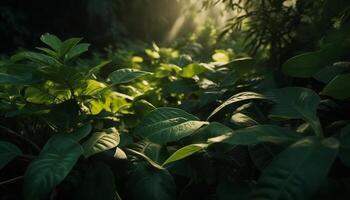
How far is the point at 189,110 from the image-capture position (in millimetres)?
1682

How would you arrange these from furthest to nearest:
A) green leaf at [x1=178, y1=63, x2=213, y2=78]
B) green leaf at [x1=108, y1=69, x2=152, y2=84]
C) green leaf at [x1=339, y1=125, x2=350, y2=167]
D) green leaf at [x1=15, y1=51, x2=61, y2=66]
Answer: green leaf at [x1=178, y1=63, x2=213, y2=78]
green leaf at [x1=108, y1=69, x2=152, y2=84]
green leaf at [x1=15, y1=51, x2=61, y2=66]
green leaf at [x1=339, y1=125, x2=350, y2=167]

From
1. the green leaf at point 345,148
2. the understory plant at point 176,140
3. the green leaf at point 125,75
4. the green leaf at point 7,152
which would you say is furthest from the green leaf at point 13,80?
the green leaf at point 345,148

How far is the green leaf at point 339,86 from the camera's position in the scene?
101 cm

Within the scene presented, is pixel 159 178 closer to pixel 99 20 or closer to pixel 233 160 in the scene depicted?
pixel 233 160

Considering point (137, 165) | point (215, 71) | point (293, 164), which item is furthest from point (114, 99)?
point (293, 164)

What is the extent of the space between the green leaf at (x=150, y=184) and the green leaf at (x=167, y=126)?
0.10 metres

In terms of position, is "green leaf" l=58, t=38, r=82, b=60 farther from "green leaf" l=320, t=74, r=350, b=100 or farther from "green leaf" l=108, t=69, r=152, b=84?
"green leaf" l=320, t=74, r=350, b=100

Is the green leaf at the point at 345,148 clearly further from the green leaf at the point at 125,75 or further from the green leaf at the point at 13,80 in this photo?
the green leaf at the point at 13,80

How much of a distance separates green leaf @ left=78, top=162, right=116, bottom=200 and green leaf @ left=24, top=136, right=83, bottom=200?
12cm

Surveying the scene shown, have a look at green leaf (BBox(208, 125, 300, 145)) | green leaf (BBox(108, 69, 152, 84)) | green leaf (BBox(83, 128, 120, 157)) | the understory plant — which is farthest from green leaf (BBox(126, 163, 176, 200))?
green leaf (BBox(108, 69, 152, 84))

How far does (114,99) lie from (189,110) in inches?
12.0

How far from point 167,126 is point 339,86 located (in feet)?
1.51

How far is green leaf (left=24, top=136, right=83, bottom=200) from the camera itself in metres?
0.95

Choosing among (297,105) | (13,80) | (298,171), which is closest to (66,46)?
(13,80)
